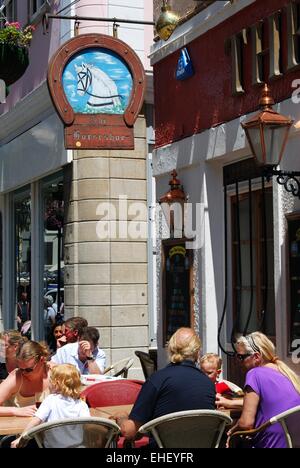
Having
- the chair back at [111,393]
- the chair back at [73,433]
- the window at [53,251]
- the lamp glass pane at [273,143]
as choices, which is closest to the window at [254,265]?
the lamp glass pane at [273,143]

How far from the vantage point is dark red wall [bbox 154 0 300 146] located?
858 centimetres

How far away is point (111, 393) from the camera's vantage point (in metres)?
7.27

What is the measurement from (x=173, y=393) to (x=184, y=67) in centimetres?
518

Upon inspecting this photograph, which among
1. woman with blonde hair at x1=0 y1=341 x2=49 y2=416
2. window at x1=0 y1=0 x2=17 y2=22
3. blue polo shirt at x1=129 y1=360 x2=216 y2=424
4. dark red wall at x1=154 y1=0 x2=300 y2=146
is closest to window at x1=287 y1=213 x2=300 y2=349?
dark red wall at x1=154 y1=0 x2=300 y2=146

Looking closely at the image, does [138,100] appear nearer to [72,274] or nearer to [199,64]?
[199,64]

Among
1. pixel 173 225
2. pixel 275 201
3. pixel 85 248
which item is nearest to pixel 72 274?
pixel 85 248

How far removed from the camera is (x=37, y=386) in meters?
7.12

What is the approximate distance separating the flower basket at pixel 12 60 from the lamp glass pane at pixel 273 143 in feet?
16.8

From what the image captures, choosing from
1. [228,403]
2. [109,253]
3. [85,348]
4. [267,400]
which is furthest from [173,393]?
[109,253]

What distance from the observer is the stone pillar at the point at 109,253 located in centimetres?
1301

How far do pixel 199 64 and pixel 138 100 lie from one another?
921 millimetres

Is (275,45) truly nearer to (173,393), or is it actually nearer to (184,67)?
(184,67)

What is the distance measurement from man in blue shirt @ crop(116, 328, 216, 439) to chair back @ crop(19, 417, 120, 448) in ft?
0.82
